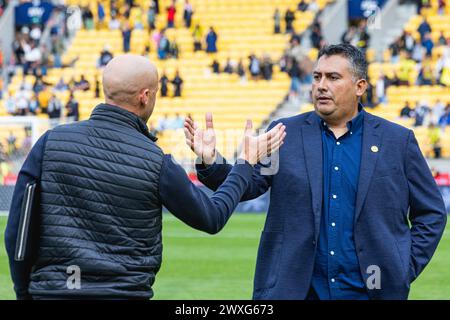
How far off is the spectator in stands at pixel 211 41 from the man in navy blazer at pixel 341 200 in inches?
1328

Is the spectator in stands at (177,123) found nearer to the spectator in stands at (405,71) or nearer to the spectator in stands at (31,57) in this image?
the spectator in stands at (405,71)

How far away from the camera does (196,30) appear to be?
40.5 meters

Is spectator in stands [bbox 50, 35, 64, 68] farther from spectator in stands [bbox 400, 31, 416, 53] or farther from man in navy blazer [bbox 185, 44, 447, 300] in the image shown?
man in navy blazer [bbox 185, 44, 447, 300]

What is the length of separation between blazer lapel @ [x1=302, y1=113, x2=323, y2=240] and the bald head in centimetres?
115

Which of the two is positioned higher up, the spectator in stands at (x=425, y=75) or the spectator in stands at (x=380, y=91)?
the spectator in stands at (x=425, y=75)

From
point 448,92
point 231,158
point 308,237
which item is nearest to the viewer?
point 308,237

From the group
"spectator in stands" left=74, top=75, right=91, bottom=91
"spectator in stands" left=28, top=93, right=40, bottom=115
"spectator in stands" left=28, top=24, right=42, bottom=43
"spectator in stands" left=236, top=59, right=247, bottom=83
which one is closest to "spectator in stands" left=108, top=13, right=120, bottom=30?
"spectator in stands" left=28, top=24, right=42, bottom=43

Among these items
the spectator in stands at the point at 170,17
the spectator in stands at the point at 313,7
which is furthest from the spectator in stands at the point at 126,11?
the spectator in stands at the point at 313,7

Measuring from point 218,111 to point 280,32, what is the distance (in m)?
5.46

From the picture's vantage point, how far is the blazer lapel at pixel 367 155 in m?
5.98

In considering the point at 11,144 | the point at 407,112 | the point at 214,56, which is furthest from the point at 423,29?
the point at 11,144

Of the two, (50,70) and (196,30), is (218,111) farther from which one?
(50,70)

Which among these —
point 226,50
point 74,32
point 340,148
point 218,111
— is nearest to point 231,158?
point 218,111

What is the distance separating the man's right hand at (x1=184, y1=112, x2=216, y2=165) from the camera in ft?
18.7
